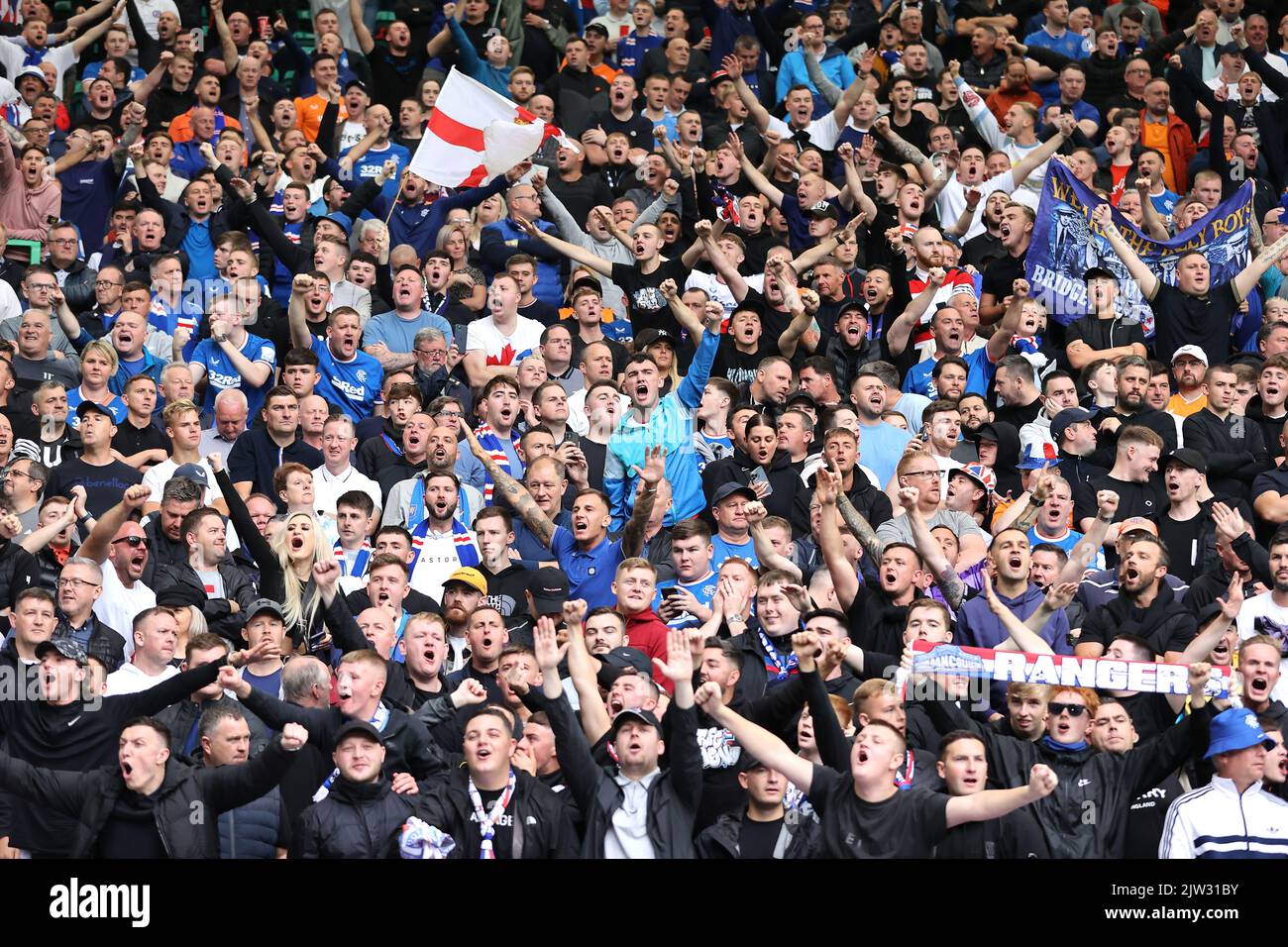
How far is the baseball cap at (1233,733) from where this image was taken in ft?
32.3

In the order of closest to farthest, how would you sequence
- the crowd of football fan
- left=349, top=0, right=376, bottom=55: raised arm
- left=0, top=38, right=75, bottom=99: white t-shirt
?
1. the crowd of football fan
2. left=0, top=38, right=75, bottom=99: white t-shirt
3. left=349, top=0, right=376, bottom=55: raised arm

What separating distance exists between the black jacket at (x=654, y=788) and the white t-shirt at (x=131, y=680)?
7.24ft

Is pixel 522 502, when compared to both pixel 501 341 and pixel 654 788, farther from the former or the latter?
pixel 654 788

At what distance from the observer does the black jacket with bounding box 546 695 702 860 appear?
382 inches

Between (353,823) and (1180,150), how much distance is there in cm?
1151

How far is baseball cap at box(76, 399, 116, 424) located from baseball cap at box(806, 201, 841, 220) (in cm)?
550

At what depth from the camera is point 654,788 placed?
983cm

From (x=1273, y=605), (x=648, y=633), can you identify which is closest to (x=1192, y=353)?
(x=1273, y=605)

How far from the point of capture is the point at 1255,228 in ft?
54.0

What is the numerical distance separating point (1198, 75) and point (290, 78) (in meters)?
7.82

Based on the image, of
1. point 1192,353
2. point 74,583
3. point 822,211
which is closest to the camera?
point 74,583

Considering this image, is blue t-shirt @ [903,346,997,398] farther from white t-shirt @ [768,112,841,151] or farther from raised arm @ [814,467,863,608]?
white t-shirt @ [768,112,841,151]

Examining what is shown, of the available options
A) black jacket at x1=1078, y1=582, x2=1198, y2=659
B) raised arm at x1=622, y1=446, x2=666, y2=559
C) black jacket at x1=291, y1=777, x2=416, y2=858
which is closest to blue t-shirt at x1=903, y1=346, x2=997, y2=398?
raised arm at x1=622, y1=446, x2=666, y2=559

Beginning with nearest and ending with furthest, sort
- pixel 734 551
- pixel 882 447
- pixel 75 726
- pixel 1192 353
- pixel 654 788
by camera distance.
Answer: pixel 654 788 → pixel 75 726 → pixel 734 551 → pixel 882 447 → pixel 1192 353
